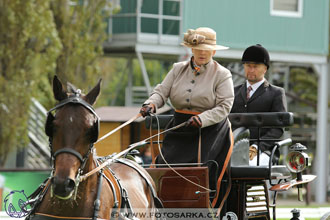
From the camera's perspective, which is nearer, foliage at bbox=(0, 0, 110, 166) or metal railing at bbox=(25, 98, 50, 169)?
foliage at bbox=(0, 0, 110, 166)

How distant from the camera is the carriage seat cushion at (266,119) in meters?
7.06

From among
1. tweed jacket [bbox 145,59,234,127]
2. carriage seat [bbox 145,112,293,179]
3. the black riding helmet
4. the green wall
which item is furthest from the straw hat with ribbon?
the green wall

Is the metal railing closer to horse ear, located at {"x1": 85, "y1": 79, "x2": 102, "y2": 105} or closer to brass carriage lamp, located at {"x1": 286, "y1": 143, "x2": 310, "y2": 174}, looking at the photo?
brass carriage lamp, located at {"x1": 286, "y1": 143, "x2": 310, "y2": 174}

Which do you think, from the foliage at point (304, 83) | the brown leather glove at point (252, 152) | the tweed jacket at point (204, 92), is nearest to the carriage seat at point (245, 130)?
the brown leather glove at point (252, 152)

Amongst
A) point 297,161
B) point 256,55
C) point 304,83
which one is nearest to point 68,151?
point 297,161

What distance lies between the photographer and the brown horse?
4770mm

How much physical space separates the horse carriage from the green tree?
1049 centimetres

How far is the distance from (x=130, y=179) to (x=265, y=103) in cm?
246

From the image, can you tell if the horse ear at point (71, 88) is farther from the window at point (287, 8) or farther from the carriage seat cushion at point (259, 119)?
the window at point (287, 8)

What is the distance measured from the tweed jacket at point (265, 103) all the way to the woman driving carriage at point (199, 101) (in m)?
1.37

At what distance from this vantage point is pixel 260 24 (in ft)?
72.1

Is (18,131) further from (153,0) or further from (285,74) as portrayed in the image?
(285,74)

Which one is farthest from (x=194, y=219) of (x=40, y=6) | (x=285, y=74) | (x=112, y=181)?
(x=285, y=74)

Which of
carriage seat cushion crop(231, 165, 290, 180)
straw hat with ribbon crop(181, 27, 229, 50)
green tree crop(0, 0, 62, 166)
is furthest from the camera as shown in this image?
green tree crop(0, 0, 62, 166)
